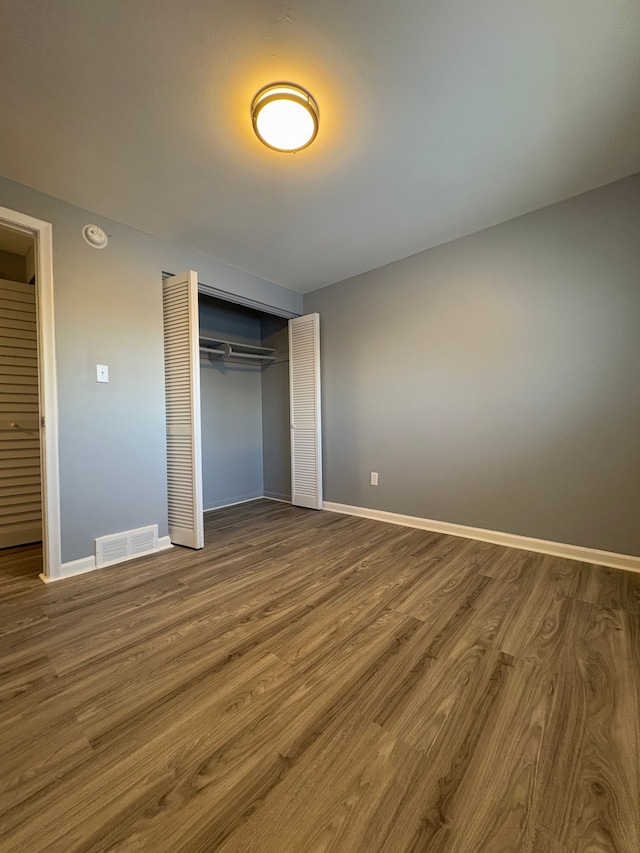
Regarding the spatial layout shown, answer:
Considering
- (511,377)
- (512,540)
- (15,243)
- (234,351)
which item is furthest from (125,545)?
(511,377)

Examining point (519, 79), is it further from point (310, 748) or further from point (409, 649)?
point (310, 748)

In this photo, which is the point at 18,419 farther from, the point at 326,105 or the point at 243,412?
the point at 326,105

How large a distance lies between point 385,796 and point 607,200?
3.21 meters

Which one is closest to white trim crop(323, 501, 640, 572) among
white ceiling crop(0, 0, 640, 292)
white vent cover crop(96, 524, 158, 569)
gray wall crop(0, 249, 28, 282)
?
white vent cover crop(96, 524, 158, 569)

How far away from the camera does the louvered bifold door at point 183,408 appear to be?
2.56 m

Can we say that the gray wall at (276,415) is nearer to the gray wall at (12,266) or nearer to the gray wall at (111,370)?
the gray wall at (111,370)

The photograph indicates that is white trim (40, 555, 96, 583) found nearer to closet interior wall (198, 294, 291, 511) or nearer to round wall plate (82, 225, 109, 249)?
closet interior wall (198, 294, 291, 511)

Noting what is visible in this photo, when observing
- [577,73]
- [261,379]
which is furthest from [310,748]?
[261,379]

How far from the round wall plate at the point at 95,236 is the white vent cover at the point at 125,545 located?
2026mm

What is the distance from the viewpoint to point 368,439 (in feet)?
11.0

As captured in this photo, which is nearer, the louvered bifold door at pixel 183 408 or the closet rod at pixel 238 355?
the louvered bifold door at pixel 183 408

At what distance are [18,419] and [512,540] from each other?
409 cm

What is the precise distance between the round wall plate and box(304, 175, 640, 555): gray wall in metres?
2.14

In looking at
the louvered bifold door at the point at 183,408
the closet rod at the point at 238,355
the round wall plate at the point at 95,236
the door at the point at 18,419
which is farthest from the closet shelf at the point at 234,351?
the door at the point at 18,419
